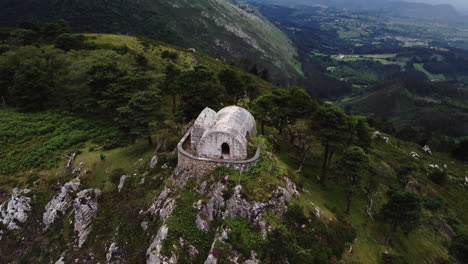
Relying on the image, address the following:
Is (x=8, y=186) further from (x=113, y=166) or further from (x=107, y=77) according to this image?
(x=107, y=77)

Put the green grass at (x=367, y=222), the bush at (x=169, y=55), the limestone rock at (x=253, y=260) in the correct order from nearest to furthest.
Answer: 1. the limestone rock at (x=253, y=260)
2. the green grass at (x=367, y=222)
3. the bush at (x=169, y=55)

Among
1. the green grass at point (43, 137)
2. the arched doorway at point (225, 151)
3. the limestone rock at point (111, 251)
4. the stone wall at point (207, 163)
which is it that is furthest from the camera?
the green grass at point (43, 137)

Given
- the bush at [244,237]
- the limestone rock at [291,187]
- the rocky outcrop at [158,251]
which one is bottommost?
Answer: the rocky outcrop at [158,251]

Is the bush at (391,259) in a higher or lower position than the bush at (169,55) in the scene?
lower

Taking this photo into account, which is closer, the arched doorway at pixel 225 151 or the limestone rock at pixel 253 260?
the limestone rock at pixel 253 260

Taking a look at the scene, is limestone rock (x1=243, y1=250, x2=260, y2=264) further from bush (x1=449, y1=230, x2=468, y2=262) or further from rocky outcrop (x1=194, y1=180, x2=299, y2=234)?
bush (x1=449, y1=230, x2=468, y2=262)

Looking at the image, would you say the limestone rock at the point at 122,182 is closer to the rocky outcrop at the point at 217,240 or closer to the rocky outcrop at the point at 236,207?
the rocky outcrop at the point at 236,207

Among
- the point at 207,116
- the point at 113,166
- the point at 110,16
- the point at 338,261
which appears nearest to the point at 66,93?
the point at 113,166

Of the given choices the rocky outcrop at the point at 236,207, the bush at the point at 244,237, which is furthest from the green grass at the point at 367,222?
the bush at the point at 244,237

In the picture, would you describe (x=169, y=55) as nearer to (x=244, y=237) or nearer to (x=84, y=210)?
(x=84, y=210)
